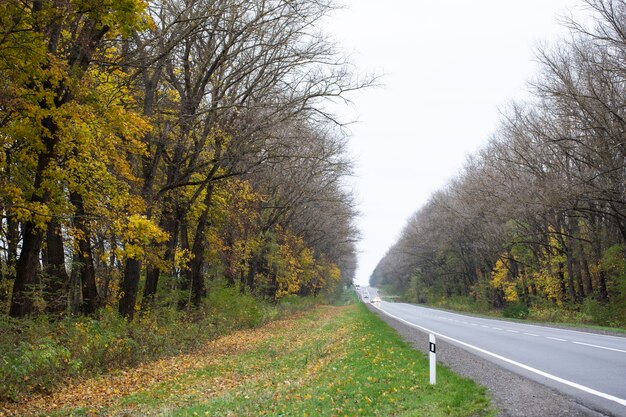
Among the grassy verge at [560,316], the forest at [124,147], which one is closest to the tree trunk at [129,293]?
the forest at [124,147]

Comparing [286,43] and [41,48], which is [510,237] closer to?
[286,43]

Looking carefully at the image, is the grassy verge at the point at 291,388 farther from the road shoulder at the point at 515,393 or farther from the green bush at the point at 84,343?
the green bush at the point at 84,343

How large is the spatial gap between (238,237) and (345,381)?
2270 cm

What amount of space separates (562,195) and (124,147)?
71.9 feet

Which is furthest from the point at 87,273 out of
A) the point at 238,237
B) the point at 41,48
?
the point at 238,237

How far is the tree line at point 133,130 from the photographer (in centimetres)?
1093

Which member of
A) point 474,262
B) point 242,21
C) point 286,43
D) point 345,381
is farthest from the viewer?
point 474,262

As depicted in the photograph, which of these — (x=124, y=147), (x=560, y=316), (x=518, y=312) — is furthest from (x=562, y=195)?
(x=124, y=147)

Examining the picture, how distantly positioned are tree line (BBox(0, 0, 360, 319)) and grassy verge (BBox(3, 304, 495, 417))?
10.1ft

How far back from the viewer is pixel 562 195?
88.7ft

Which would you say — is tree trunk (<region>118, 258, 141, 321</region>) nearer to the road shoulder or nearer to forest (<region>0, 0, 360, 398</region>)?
forest (<region>0, 0, 360, 398</region>)

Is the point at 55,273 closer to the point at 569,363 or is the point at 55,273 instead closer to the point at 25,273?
the point at 25,273

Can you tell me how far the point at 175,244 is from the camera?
21969 millimetres

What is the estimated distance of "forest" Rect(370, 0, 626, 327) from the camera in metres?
25.1
